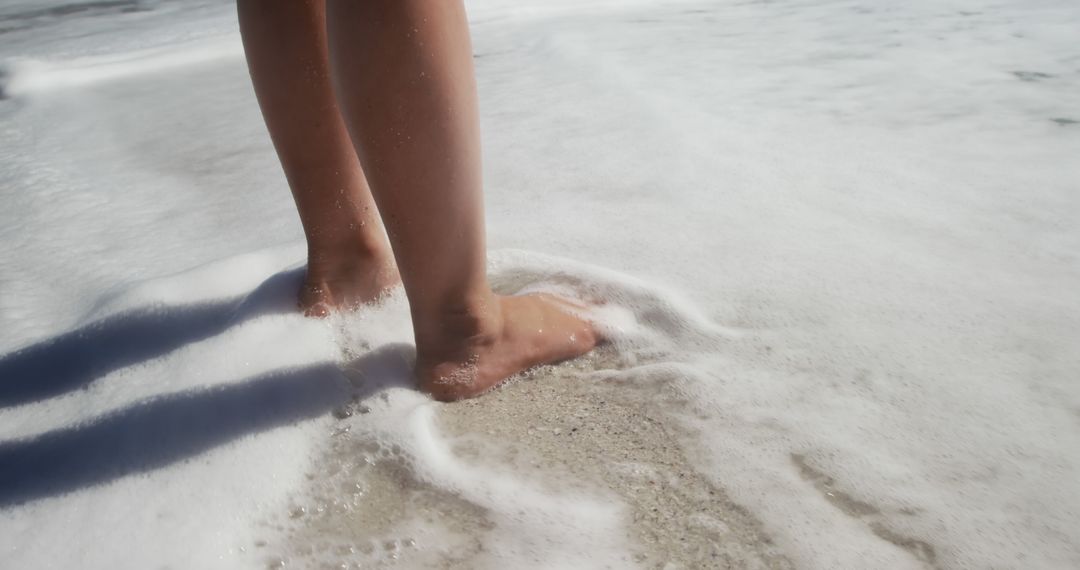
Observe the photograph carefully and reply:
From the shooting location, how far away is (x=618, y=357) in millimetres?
1208

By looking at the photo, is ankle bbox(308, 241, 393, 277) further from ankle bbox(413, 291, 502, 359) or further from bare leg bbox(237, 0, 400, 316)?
ankle bbox(413, 291, 502, 359)

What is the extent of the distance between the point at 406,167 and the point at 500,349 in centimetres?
30

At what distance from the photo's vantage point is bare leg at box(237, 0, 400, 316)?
43.4 inches

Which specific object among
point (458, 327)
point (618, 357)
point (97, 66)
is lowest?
point (618, 357)

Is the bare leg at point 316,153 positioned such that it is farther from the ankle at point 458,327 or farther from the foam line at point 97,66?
the foam line at point 97,66

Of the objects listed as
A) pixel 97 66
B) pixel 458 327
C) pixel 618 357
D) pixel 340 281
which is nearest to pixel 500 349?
pixel 458 327

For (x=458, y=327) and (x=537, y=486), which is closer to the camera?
(x=537, y=486)

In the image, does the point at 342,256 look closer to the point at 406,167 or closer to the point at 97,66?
the point at 406,167

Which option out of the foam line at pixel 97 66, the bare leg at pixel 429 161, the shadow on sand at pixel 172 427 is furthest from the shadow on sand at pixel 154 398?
the foam line at pixel 97 66

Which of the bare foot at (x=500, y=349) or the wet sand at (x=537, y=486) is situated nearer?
the wet sand at (x=537, y=486)

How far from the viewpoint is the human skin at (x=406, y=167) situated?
90 cm

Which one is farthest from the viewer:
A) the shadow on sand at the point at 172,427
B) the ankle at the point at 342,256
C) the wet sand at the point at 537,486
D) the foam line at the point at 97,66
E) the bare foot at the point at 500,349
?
the foam line at the point at 97,66

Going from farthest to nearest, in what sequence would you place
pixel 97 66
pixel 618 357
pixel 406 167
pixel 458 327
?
pixel 97 66, pixel 618 357, pixel 458 327, pixel 406 167

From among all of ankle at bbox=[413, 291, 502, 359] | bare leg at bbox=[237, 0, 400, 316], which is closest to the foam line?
bare leg at bbox=[237, 0, 400, 316]
